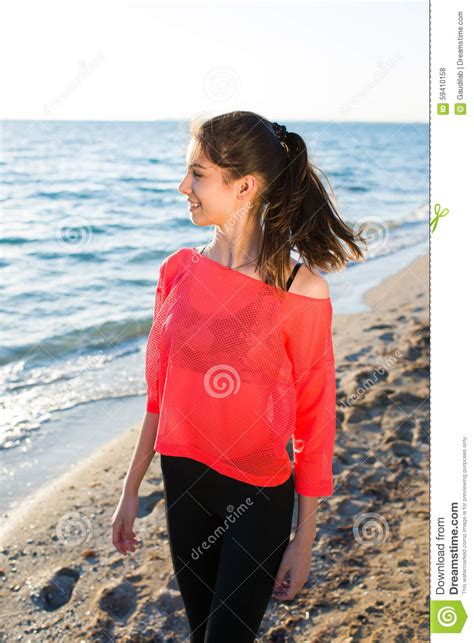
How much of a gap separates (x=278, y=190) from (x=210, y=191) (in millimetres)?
204

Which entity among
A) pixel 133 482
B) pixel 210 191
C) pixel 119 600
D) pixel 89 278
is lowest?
pixel 119 600

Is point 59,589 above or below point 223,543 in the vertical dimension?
below

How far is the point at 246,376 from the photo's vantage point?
1.88 m

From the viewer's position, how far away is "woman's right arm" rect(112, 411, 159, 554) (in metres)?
2.09

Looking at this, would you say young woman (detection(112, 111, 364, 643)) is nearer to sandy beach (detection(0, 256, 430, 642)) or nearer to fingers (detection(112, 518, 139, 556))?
fingers (detection(112, 518, 139, 556))

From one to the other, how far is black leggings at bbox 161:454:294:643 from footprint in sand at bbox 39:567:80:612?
1.26 metres

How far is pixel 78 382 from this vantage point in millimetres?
6102

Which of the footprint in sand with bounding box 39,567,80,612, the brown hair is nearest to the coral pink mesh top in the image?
the brown hair

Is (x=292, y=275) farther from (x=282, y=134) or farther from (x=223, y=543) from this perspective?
(x=223, y=543)

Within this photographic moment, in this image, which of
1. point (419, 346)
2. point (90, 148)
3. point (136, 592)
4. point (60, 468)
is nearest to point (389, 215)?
point (419, 346)

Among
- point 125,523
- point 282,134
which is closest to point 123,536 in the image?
point 125,523

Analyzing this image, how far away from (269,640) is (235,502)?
118 cm

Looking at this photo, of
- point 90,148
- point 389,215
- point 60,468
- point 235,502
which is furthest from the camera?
point 90,148
